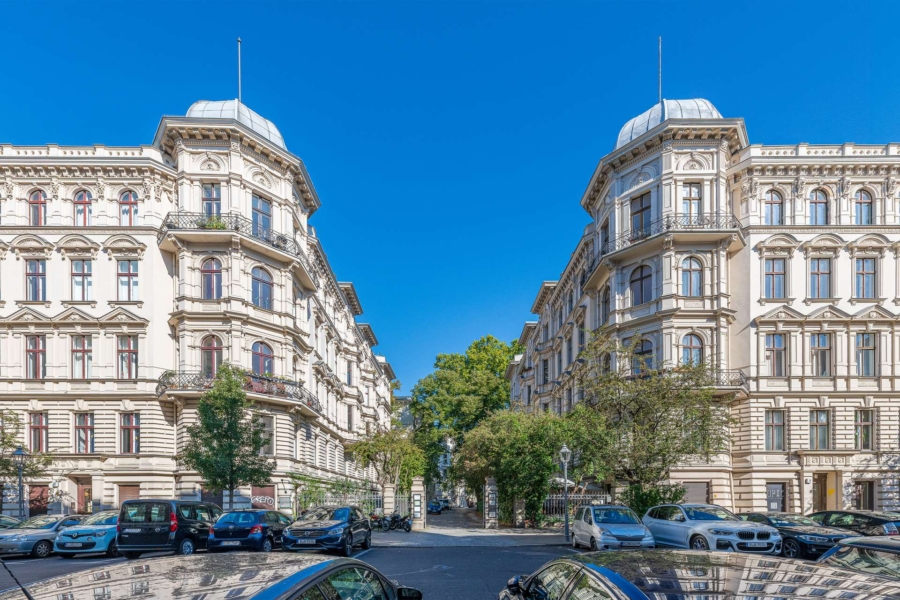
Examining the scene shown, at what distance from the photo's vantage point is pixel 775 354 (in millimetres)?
31406

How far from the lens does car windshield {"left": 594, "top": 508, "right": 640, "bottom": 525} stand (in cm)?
1778

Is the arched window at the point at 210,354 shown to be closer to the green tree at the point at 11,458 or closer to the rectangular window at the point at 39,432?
the green tree at the point at 11,458

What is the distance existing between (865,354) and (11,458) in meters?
41.5

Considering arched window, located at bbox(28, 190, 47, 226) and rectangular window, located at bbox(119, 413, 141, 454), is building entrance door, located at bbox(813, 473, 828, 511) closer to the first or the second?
rectangular window, located at bbox(119, 413, 141, 454)

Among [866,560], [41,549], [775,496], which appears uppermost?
[866,560]

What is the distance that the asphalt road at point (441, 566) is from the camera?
471 inches

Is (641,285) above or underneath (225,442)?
above

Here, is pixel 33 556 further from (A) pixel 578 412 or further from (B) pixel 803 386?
(B) pixel 803 386

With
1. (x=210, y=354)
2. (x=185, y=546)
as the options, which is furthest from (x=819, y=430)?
(x=210, y=354)

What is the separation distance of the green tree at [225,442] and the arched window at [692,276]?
21.8 meters

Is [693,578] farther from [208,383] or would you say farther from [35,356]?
[35,356]

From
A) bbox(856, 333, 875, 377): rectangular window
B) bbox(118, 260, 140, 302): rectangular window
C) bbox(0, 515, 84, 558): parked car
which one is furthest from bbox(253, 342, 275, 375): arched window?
bbox(856, 333, 875, 377): rectangular window

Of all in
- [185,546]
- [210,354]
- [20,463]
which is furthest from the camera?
[210,354]

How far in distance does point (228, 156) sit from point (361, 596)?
96.3 feet
